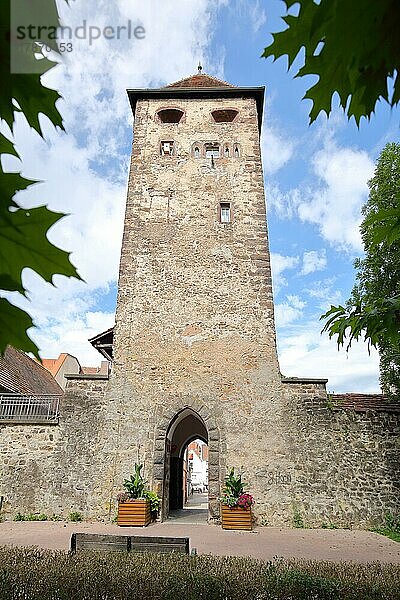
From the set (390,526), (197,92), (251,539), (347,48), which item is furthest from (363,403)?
(197,92)

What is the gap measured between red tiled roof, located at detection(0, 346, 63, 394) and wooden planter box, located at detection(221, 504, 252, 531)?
7149mm

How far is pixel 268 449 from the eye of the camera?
12.0 metres

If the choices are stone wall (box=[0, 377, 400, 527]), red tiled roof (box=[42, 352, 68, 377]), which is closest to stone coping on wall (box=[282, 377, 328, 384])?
stone wall (box=[0, 377, 400, 527])

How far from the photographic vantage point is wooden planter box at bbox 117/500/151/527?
1087cm

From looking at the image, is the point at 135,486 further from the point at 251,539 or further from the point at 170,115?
the point at 170,115

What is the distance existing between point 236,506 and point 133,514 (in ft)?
8.40

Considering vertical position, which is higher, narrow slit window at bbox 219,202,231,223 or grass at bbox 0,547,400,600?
narrow slit window at bbox 219,202,231,223

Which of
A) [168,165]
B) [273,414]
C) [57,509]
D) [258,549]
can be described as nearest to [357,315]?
[258,549]

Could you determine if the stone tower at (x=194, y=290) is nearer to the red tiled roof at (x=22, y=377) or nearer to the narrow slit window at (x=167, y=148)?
the narrow slit window at (x=167, y=148)

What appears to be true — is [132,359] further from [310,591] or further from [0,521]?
[310,591]

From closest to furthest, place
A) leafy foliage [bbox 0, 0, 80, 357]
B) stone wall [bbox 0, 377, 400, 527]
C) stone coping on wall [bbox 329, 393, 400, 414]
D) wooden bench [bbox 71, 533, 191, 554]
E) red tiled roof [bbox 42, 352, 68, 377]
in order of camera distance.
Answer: leafy foliage [bbox 0, 0, 80, 357]
wooden bench [bbox 71, 533, 191, 554]
stone wall [bbox 0, 377, 400, 527]
stone coping on wall [bbox 329, 393, 400, 414]
red tiled roof [bbox 42, 352, 68, 377]

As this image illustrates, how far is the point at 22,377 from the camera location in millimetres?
17594

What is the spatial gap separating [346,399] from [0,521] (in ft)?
32.0

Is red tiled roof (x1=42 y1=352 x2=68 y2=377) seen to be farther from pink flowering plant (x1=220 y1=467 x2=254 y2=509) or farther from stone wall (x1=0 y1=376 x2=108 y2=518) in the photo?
pink flowering plant (x1=220 y1=467 x2=254 y2=509)
